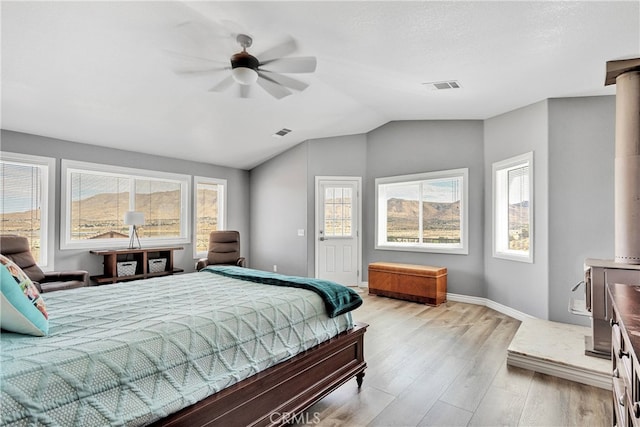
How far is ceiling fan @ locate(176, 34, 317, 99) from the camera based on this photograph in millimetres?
2711

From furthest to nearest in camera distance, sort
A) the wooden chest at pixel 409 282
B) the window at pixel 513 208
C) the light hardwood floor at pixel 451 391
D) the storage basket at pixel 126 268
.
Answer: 1. the storage basket at pixel 126 268
2. the wooden chest at pixel 409 282
3. the window at pixel 513 208
4. the light hardwood floor at pixel 451 391

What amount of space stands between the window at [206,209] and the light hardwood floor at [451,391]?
4.13 meters

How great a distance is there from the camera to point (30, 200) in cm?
451

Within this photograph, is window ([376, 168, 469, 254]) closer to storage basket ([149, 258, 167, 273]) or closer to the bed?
the bed

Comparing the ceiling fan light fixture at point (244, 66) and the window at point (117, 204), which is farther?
the window at point (117, 204)

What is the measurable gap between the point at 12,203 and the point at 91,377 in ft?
14.9

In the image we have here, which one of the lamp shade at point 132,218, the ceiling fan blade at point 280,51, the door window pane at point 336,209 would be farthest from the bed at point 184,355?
the door window pane at point 336,209

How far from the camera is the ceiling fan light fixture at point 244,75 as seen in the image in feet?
8.87

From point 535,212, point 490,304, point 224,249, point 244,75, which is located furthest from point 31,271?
point 535,212

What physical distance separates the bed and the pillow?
38 millimetres

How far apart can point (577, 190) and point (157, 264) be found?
5.90m

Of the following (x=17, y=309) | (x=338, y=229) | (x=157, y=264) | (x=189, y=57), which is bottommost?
(x=157, y=264)

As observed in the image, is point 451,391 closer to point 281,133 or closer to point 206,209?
point 281,133

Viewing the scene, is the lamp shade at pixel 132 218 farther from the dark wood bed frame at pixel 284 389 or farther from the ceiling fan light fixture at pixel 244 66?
the dark wood bed frame at pixel 284 389
